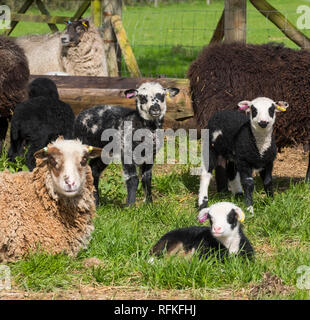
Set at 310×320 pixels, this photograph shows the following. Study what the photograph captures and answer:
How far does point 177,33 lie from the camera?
21.1m

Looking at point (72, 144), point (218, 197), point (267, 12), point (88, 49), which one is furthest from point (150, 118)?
point (88, 49)

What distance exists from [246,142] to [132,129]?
1.24 m

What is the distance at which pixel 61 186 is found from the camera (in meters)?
4.77

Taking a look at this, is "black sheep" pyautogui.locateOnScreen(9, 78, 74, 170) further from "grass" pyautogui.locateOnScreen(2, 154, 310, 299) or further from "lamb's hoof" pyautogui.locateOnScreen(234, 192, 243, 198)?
"lamb's hoof" pyautogui.locateOnScreen(234, 192, 243, 198)

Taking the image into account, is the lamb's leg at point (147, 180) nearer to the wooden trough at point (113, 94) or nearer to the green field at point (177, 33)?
the wooden trough at point (113, 94)

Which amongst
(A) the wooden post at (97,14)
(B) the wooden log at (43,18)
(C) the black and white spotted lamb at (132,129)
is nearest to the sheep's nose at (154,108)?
(C) the black and white spotted lamb at (132,129)

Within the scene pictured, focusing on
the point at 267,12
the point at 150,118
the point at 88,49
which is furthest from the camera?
the point at 88,49

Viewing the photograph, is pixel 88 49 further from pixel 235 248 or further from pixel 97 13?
pixel 235 248

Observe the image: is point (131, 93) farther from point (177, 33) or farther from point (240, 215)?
point (177, 33)

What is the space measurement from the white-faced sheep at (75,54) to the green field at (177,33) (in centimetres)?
66

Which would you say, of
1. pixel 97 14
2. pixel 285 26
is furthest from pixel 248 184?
pixel 97 14

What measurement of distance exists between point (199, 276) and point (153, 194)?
9.76 ft

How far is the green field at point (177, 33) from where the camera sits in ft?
47.1

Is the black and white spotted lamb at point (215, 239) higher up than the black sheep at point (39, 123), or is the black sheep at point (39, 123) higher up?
the black sheep at point (39, 123)
